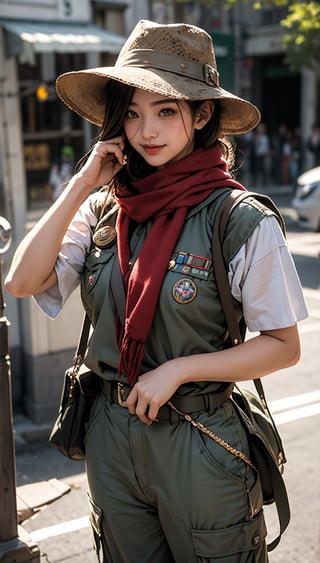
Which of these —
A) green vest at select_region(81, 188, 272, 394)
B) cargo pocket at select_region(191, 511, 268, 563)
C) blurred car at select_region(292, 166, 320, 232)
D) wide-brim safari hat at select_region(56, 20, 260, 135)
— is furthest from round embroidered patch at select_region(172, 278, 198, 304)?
blurred car at select_region(292, 166, 320, 232)

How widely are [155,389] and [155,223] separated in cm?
44

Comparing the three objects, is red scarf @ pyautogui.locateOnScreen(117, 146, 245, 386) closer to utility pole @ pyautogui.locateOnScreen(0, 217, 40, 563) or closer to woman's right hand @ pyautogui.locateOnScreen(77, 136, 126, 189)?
woman's right hand @ pyautogui.locateOnScreen(77, 136, 126, 189)

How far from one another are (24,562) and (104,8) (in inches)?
356

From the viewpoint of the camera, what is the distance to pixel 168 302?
6.00ft

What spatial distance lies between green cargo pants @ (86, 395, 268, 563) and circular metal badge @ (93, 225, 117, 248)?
46 centimetres

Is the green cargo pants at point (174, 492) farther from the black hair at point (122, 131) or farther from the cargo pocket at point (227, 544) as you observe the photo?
the black hair at point (122, 131)

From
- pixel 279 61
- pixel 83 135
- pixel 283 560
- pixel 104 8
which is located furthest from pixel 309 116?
pixel 283 560

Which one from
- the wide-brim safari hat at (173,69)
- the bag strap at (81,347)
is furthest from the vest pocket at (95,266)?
the wide-brim safari hat at (173,69)

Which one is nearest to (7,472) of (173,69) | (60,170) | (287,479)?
(173,69)

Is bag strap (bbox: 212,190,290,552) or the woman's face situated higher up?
the woman's face

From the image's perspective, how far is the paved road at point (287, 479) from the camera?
3.45m

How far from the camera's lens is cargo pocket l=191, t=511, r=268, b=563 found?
6.02 feet

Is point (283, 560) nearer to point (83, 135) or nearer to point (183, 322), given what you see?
→ point (183, 322)

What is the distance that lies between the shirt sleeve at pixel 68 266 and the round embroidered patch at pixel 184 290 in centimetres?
38
